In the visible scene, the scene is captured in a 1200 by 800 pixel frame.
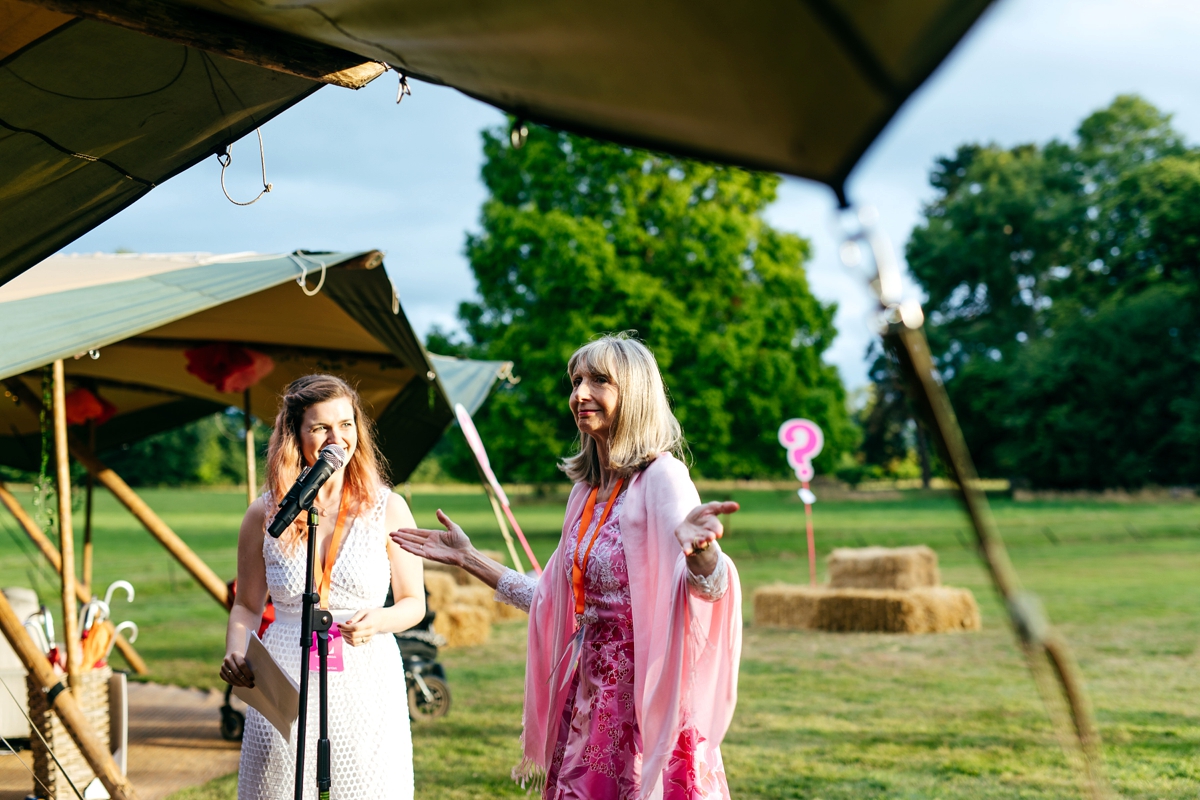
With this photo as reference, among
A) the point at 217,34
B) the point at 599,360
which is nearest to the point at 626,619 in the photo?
the point at 599,360

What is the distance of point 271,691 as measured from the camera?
2.37m

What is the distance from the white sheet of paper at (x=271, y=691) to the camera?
232 cm

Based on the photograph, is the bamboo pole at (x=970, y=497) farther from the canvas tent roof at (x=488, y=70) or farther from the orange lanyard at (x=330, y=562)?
the orange lanyard at (x=330, y=562)

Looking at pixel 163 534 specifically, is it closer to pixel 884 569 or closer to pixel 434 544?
pixel 434 544

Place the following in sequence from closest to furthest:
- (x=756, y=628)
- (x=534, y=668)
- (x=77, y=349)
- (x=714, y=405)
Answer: (x=534, y=668) → (x=77, y=349) → (x=756, y=628) → (x=714, y=405)

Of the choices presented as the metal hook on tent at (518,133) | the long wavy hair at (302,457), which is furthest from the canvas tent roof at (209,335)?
the metal hook on tent at (518,133)

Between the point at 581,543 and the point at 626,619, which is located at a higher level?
the point at 581,543

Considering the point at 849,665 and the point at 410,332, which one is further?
the point at 849,665

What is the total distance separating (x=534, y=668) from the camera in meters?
2.62

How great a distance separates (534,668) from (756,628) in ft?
27.1

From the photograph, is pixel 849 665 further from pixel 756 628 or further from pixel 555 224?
pixel 555 224

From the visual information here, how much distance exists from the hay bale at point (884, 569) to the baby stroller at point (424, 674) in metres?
6.00

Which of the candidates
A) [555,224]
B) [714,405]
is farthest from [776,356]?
[555,224]

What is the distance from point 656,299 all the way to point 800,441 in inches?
301
